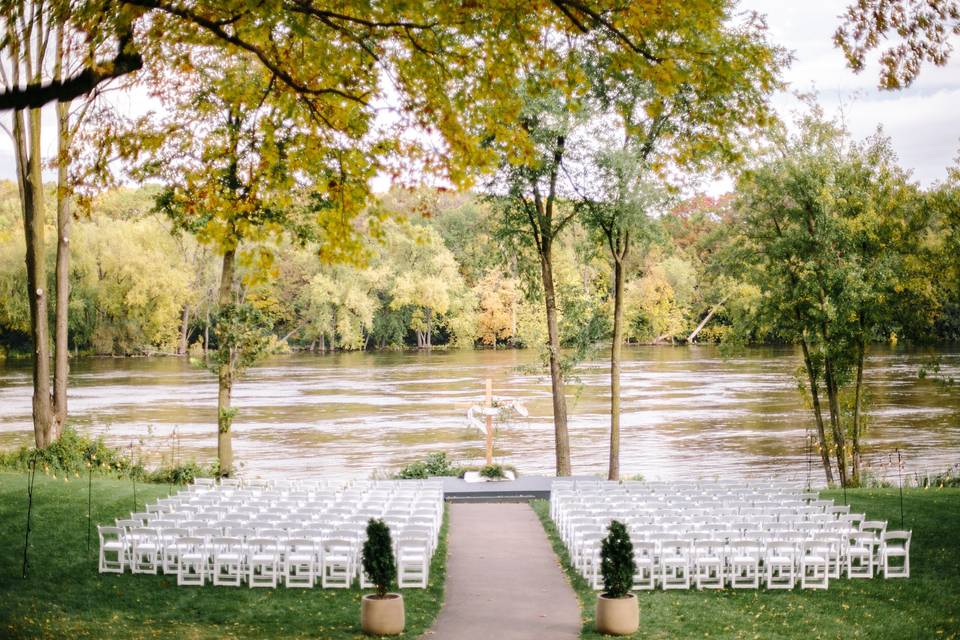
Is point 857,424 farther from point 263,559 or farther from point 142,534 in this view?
point 142,534

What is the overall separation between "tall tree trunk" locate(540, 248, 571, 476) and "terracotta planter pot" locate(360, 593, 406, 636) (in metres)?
16.2

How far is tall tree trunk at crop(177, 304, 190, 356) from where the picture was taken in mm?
78250

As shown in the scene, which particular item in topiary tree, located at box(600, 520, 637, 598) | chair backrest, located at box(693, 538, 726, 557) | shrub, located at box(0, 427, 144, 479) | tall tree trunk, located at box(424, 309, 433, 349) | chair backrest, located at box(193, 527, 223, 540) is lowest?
shrub, located at box(0, 427, 144, 479)

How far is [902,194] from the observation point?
25.6 m

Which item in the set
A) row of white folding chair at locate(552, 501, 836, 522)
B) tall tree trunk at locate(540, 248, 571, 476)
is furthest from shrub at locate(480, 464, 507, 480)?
row of white folding chair at locate(552, 501, 836, 522)

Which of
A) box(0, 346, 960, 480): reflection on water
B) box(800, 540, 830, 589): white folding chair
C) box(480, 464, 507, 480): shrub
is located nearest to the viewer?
box(800, 540, 830, 589): white folding chair

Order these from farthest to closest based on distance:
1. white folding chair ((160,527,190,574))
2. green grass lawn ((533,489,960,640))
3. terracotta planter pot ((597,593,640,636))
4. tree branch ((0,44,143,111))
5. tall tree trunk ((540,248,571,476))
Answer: tall tree trunk ((540,248,571,476))
white folding chair ((160,527,190,574))
green grass lawn ((533,489,960,640))
terracotta planter pot ((597,593,640,636))
tree branch ((0,44,143,111))

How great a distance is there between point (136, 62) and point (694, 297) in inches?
3539

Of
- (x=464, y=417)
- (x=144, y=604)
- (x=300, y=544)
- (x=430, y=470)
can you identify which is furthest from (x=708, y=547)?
(x=464, y=417)

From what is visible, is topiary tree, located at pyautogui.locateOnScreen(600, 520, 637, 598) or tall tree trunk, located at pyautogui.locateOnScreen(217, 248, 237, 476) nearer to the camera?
topiary tree, located at pyautogui.locateOnScreen(600, 520, 637, 598)

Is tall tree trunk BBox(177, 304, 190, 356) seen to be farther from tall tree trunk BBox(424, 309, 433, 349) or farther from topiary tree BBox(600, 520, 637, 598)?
topiary tree BBox(600, 520, 637, 598)

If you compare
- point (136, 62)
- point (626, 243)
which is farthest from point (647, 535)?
point (626, 243)

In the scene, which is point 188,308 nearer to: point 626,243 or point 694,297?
point 694,297

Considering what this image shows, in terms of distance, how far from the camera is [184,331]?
256ft
